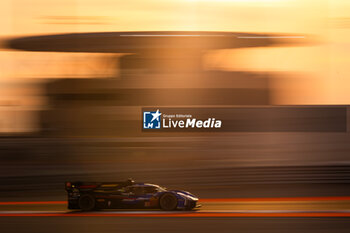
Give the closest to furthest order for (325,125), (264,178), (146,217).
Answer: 1. (146,217)
2. (264,178)
3. (325,125)

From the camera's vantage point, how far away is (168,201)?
6.88 m

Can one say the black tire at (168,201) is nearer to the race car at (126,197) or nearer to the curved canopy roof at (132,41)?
the race car at (126,197)

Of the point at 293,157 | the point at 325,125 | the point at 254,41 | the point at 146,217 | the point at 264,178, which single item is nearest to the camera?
the point at 146,217

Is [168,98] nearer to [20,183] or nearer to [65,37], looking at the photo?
[65,37]

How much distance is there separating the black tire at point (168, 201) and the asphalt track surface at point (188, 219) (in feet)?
0.27

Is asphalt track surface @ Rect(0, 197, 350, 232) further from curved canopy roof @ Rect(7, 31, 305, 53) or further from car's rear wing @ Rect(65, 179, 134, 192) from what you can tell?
curved canopy roof @ Rect(7, 31, 305, 53)

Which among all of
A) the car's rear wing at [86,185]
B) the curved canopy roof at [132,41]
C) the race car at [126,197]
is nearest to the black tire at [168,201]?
the race car at [126,197]

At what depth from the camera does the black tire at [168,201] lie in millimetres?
6852

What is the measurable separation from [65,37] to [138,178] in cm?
617

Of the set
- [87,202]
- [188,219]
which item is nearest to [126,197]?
[87,202]

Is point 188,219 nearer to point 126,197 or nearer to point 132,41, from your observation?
point 126,197

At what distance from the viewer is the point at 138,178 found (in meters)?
11.3

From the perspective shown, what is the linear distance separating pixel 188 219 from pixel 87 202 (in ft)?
5.15

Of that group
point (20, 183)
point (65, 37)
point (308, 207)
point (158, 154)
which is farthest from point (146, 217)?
point (65, 37)
